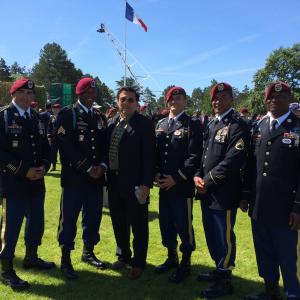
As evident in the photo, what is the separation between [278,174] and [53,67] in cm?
8931

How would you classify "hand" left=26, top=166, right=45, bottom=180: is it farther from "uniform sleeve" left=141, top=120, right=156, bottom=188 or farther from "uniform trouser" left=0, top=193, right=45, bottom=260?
"uniform sleeve" left=141, top=120, right=156, bottom=188

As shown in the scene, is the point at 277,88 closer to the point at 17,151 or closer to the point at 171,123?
the point at 171,123

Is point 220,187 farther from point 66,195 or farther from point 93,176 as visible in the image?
point 66,195

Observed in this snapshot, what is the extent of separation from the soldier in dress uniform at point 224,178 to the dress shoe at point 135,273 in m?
0.94

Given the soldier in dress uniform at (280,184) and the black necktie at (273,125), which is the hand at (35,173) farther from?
the black necktie at (273,125)

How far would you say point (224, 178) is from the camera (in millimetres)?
4418

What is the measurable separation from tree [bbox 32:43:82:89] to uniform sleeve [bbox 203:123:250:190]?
282 ft

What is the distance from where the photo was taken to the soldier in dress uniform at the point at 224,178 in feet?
14.4

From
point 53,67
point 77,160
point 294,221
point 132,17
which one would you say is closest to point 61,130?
point 77,160

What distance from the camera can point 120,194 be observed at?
5.05 meters

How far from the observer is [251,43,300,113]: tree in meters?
65.1

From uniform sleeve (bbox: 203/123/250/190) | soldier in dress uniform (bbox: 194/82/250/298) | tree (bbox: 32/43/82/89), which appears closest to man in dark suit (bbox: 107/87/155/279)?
soldier in dress uniform (bbox: 194/82/250/298)

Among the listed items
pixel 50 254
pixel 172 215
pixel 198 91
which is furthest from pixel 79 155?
pixel 198 91

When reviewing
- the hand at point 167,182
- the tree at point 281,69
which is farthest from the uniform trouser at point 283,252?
the tree at point 281,69
